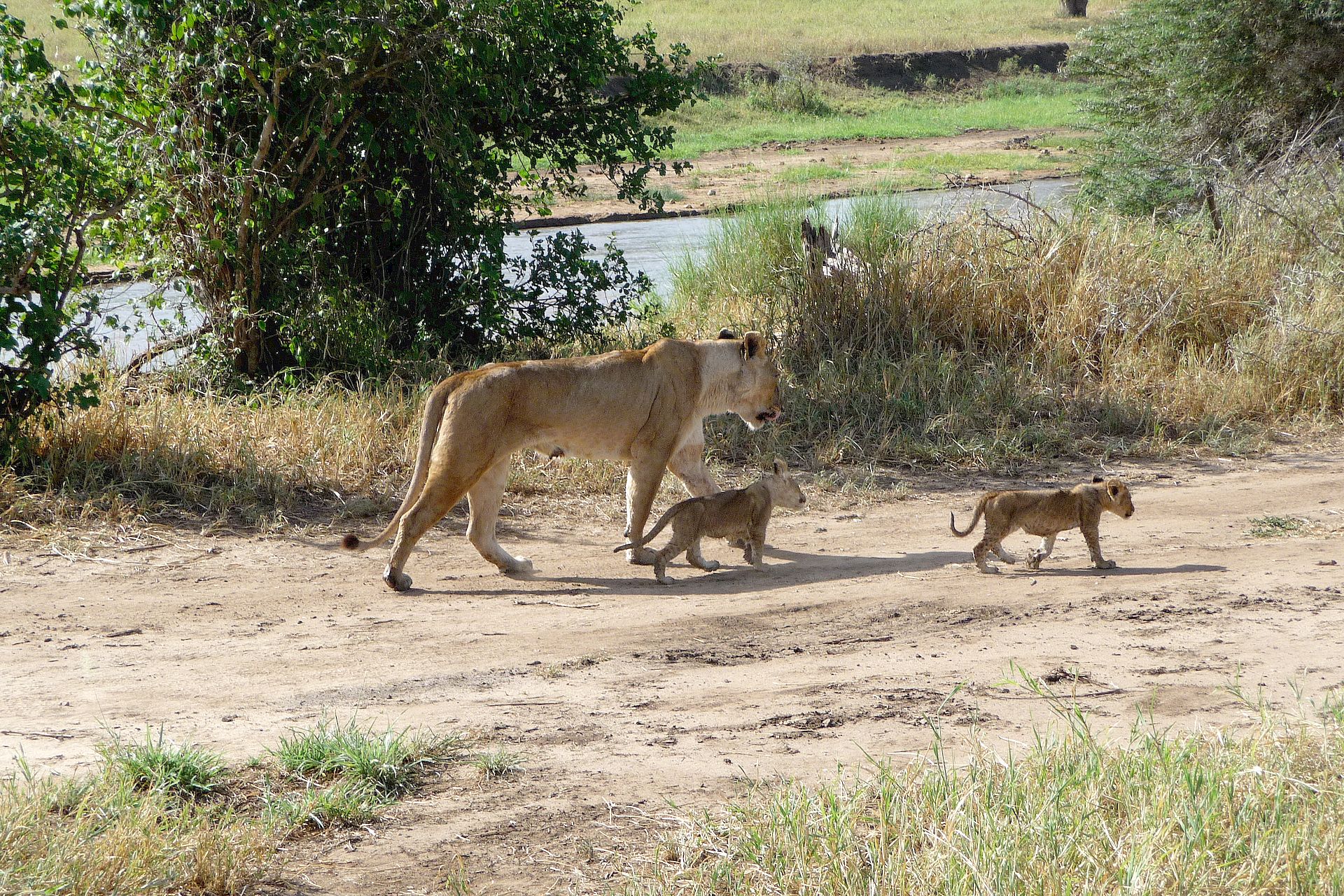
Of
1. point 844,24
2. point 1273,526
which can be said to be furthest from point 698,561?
point 844,24

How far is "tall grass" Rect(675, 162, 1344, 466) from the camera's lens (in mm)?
10664

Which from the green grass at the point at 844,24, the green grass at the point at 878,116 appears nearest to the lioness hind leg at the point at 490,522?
the green grass at the point at 878,116

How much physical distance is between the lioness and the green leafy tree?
3.14m

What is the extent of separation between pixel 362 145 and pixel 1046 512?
20.3 ft

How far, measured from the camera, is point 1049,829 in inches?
157

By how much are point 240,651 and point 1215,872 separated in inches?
173

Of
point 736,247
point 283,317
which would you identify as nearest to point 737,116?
point 736,247

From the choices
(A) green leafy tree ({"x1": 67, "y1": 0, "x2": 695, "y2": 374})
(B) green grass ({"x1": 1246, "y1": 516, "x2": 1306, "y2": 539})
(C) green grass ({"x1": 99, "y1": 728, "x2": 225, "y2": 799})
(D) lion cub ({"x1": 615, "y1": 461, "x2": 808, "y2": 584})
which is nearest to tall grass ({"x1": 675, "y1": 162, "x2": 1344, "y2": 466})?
(A) green leafy tree ({"x1": 67, "y1": 0, "x2": 695, "y2": 374})

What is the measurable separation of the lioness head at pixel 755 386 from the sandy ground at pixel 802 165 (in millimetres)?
13009

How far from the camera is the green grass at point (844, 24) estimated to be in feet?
159

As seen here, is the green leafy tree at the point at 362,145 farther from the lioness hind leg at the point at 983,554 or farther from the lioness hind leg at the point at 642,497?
the lioness hind leg at the point at 983,554

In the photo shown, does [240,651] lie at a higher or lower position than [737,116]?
lower

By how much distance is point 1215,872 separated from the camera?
387 centimetres

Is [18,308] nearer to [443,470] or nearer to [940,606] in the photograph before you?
[443,470]
